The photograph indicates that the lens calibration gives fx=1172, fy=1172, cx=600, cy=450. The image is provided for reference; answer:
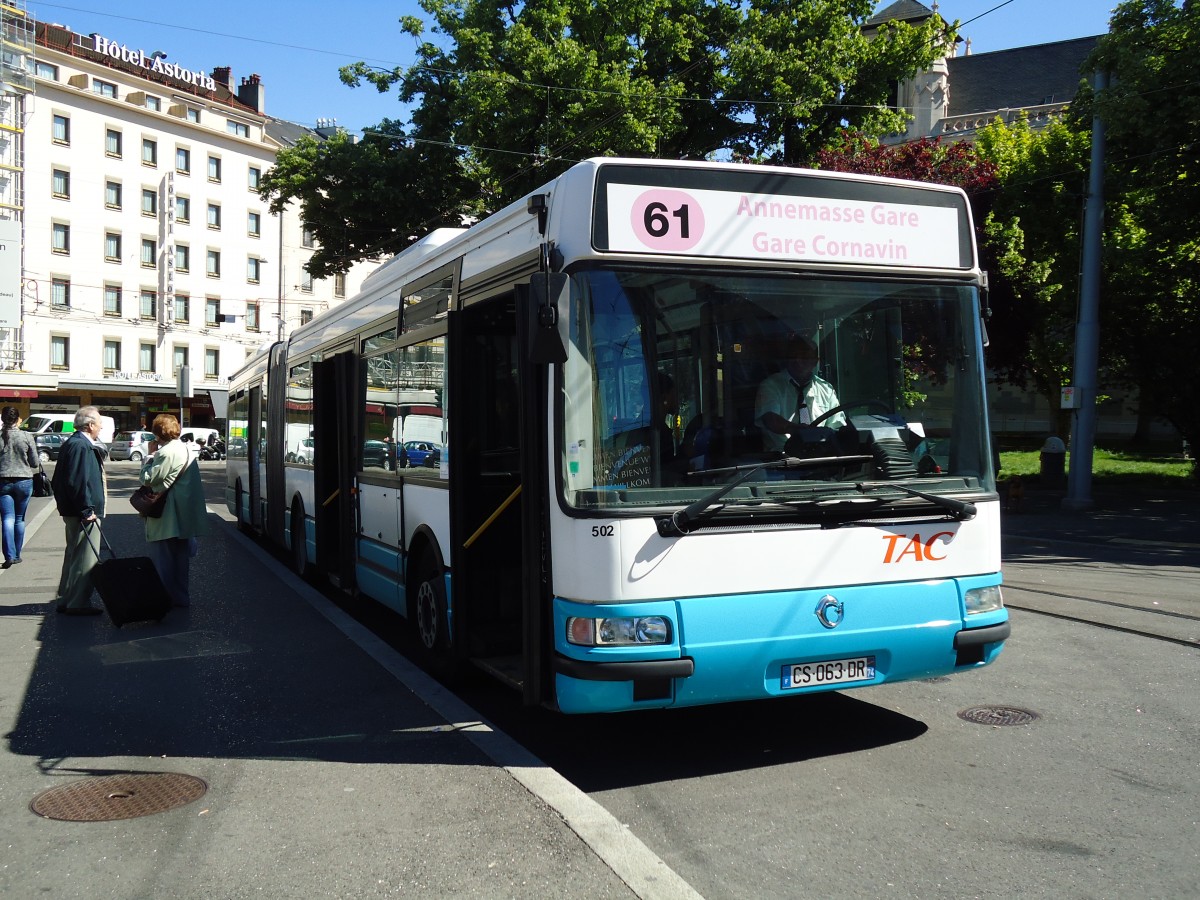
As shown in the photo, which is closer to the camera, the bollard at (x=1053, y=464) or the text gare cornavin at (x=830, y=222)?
the text gare cornavin at (x=830, y=222)

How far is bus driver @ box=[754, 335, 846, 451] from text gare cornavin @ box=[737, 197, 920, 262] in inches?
17.8

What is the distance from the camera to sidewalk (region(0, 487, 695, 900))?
4.27m

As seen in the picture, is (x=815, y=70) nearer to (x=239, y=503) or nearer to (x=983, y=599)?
(x=239, y=503)

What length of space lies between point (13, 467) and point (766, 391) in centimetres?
1027

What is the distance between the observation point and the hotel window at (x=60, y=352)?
58.0 m

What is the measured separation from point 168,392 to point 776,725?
6152cm

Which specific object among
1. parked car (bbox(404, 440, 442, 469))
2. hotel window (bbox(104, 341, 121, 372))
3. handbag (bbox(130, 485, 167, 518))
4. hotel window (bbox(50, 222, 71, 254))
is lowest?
handbag (bbox(130, 485, 167, 518))

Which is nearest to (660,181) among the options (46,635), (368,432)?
(368,432)

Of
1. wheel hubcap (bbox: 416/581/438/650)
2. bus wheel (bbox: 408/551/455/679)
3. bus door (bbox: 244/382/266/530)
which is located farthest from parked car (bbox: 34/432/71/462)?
wheel hubcap (bbox: 416/581/438/650)

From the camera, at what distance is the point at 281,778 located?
550cm

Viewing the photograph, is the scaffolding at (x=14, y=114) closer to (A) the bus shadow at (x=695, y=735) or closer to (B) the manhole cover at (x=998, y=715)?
(A) the bus shadow at (x=695, y=735)

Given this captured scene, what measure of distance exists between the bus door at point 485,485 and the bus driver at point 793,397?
5.82ft

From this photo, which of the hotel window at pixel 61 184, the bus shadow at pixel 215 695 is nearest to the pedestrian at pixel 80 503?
the bus shadow at pixel 215 695

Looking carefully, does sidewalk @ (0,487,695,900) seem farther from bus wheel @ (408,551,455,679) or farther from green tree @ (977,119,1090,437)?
green tree @ (977,119,1090,437)
